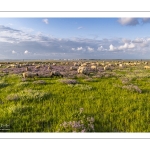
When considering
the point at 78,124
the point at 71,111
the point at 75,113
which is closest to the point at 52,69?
the point at 71,111

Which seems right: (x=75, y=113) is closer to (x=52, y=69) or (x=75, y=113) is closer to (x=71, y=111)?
(x=71, y=111)

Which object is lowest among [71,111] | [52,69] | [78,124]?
[78,124]

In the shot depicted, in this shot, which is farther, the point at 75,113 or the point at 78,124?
the point at 75,113

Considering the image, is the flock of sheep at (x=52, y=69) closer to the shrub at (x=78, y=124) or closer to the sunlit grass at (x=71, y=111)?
the sunlit grass at (x=71, y=111)

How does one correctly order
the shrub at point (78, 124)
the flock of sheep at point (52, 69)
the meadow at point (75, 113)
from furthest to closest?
the flock of sheep at point (52, 69)
the meadow at point (75, 113)
the shrub at point (78, 124)

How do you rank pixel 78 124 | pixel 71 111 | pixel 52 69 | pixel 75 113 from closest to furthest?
1. pixel 78 124
2. pixel 75 113
3. pixel 71 111
4. pixel 52 69

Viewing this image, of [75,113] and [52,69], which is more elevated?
[52,69]

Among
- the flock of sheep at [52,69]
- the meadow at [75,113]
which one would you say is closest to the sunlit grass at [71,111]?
the meadow at [75,113]

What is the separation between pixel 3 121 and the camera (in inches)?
242

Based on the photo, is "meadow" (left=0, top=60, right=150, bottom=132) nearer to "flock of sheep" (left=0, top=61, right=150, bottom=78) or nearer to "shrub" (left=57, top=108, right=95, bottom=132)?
"shrub" (left=57, top=108, right=95, bottom=132)

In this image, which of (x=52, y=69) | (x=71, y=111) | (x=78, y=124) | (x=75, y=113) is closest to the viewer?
(x=78, y=124)
